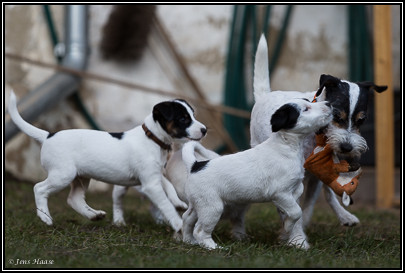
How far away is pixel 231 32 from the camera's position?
29.5 feet

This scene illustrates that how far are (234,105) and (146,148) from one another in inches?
177

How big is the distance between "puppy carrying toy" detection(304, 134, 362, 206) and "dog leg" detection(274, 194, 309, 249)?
365mm

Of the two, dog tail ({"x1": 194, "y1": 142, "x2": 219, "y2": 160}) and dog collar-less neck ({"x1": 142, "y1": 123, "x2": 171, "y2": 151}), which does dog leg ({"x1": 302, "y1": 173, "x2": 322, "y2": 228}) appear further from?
dog collar-less neck ({"x1": 142, "y1": 123, "x2": 171, "y2": 151})

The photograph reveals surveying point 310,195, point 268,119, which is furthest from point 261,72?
point 310,195

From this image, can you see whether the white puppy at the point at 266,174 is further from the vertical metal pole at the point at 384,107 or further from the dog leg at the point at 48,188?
the vertical metal pole at the point at 384,107

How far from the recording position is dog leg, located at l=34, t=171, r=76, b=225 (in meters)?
4.53

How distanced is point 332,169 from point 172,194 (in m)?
1.31

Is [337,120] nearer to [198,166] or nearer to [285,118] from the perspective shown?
[285,118]

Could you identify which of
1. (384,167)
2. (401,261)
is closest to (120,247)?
(401,261)

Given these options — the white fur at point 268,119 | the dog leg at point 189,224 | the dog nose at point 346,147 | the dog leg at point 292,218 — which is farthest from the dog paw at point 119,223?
the dog nose at point 346,147

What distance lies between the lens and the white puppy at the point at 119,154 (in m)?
4.55

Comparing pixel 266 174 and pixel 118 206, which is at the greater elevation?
pixel 266 174

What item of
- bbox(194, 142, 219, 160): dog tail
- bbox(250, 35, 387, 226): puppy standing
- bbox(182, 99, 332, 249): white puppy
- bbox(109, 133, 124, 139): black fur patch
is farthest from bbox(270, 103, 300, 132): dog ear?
bbox(109, 133, 124, 139): black fur patch

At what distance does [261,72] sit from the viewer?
513 cm
